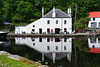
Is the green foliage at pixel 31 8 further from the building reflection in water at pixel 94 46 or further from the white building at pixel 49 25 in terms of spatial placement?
the building reflection in water at pixel 94 46

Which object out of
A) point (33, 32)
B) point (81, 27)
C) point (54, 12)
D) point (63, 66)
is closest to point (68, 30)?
point (81, 27)

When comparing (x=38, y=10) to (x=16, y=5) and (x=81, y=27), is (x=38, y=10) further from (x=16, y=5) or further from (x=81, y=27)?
(x=81, y=27)

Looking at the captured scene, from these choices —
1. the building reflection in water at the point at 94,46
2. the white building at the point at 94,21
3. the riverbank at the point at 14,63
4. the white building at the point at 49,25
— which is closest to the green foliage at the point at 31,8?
the white building at the point at 94,21

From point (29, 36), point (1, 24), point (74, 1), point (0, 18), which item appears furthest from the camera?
point (74, 1)

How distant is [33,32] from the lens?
44000 mm

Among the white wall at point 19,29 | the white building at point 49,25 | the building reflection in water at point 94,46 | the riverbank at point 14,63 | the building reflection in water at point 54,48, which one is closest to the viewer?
the riverbank at point 14,63

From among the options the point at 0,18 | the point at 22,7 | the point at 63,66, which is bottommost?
the point at 63,66

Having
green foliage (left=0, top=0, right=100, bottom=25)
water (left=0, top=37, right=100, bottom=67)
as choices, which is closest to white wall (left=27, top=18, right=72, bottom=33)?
green foliage (left=0, top=0, right=100, bottom=25)

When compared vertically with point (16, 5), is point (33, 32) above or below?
below

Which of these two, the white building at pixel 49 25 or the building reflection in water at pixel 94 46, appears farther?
the white building at pixel 49 25

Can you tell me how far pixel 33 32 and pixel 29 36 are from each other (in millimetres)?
3540

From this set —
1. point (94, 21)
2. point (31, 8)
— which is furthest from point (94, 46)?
point (31, 8)

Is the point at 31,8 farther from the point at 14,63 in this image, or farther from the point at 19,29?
the point at 14,63

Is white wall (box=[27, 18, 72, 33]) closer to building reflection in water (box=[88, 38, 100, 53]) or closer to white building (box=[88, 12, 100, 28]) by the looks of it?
white building (box=[88, 12, 100, 28])
